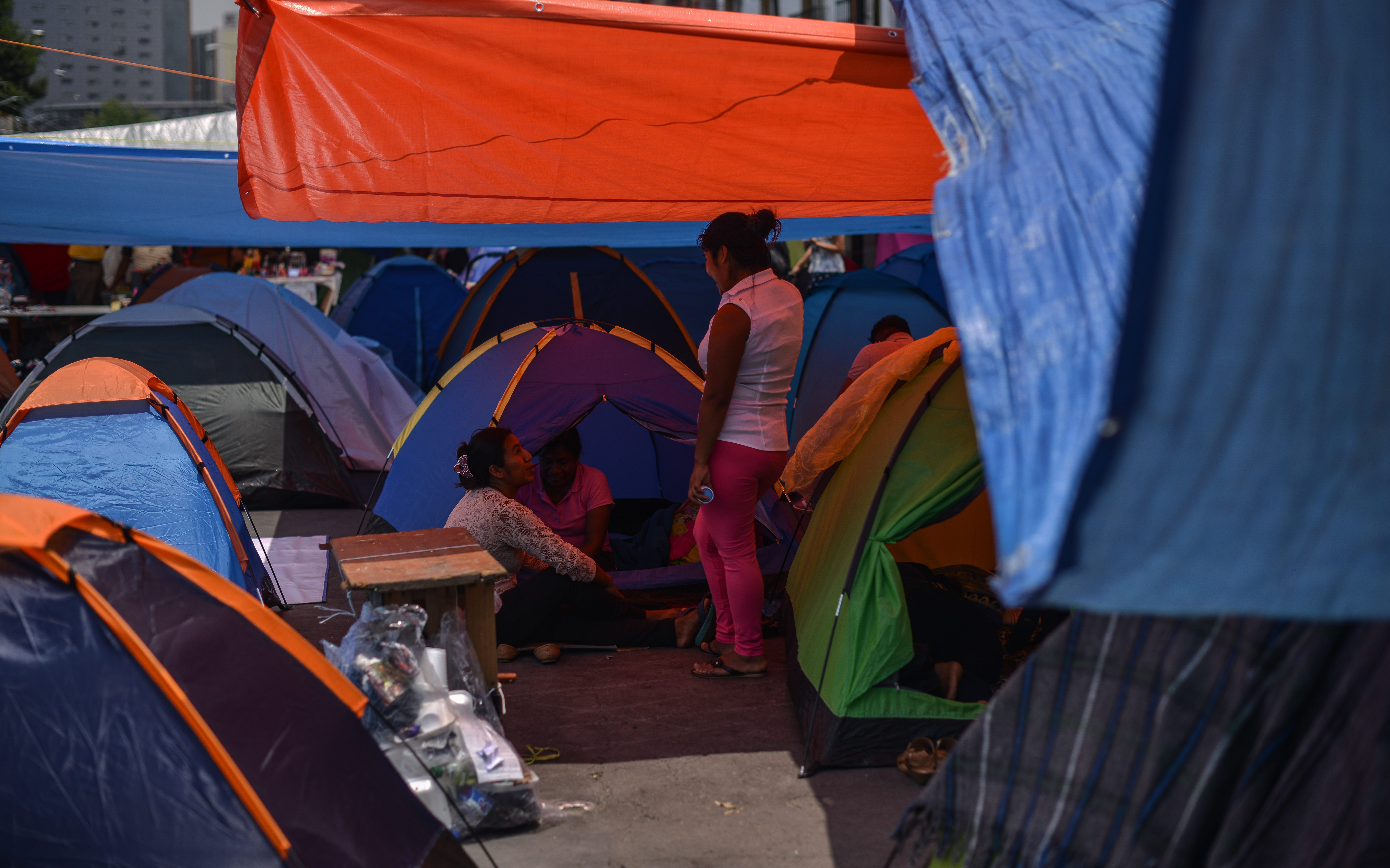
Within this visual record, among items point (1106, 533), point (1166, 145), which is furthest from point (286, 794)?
point (1166, 145)

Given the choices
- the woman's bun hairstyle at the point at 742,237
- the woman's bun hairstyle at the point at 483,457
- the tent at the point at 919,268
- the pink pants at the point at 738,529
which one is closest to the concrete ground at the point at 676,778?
the pink pants at the point at 738,529

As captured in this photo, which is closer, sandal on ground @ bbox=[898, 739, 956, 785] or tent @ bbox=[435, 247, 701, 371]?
sandal on ground @ bbox=[898, 739, 956, 785]

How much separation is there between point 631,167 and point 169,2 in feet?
289

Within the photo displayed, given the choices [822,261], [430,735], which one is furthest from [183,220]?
[822,261]

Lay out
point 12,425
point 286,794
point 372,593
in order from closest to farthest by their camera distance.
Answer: point 286,794, point 372,593, point 12,425

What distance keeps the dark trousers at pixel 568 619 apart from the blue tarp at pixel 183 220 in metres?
1.63

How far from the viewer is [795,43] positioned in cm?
283

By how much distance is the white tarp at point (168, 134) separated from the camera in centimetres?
500

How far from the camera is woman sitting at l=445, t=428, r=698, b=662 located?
13.3 feet

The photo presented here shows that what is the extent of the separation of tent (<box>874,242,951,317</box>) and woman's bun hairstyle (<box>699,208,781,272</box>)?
19.6 feet

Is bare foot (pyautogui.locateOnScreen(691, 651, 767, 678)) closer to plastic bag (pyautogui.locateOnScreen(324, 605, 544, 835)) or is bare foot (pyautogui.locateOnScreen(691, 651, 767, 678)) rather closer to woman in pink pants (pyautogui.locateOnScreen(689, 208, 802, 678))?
woman in pink pants (pyautogui.locateOnScreen(689, 208, 802, 678))

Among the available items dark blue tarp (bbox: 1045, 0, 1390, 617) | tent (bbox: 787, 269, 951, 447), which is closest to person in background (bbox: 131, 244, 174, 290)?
tent (bbox: 787, 269, 951, 447)

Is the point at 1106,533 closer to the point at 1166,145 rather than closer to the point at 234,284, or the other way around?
the point at 1166,145

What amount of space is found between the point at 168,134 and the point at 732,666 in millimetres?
4659
